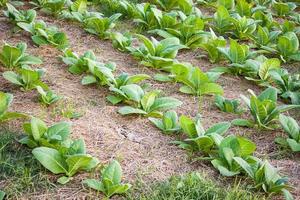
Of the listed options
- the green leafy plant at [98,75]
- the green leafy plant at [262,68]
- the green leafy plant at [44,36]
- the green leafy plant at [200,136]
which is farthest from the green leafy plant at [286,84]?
the green leafy plant at [44,36]

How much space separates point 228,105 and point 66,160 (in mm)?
1594

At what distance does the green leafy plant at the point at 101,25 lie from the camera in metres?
4.92

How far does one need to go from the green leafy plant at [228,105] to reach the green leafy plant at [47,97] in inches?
52.5

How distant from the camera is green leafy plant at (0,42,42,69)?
12.7 feet

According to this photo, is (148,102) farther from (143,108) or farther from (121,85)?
(121,85)

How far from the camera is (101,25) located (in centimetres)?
492

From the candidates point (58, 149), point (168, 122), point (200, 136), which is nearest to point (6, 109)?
point (58, 149)

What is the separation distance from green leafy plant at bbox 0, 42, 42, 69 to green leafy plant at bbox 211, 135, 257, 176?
1879 millimetres

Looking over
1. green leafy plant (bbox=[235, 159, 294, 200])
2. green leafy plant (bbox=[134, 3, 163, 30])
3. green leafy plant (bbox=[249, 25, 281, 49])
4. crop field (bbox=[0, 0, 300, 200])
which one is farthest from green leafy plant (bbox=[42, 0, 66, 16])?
green leafy plant (bbox=[235, 159, 294, 200])

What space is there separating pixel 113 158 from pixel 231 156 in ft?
2.56

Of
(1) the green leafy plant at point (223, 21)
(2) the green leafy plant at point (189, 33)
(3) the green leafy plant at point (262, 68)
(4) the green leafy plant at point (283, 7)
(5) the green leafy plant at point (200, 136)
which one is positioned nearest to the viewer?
(5) the green leafy plant at point (200, 136)

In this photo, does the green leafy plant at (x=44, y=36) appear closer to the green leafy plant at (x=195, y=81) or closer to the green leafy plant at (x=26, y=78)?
the green leafy plant at (x=26, y=78)

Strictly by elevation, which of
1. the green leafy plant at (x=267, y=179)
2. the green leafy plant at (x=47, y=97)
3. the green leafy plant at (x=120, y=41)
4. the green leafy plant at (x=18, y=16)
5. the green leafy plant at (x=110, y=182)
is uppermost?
the green leafy plant at (x=267, y=179)

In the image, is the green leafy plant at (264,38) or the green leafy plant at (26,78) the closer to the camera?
the green leafy plant at (26,78)
